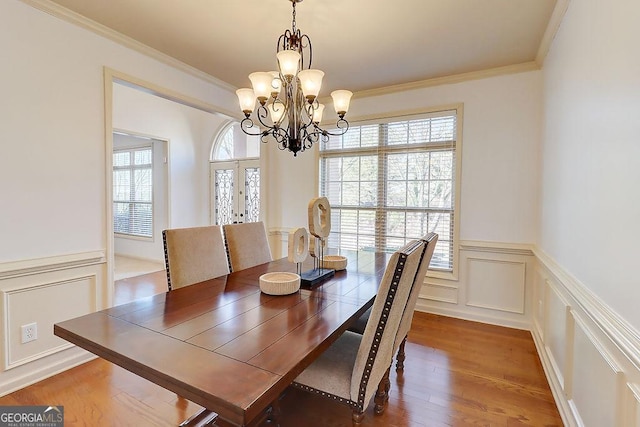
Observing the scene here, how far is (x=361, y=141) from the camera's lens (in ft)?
12.8

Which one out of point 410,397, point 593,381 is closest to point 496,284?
point 410,397

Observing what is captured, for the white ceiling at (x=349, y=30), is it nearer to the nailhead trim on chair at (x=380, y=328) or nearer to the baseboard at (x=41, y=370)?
the nailhead trim on chair at (x=380, y=328)

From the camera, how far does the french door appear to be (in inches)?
221

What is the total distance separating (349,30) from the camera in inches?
96.8

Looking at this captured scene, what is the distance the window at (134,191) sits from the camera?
19.6 feet

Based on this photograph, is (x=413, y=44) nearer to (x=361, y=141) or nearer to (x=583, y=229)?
(x=361, y=141)

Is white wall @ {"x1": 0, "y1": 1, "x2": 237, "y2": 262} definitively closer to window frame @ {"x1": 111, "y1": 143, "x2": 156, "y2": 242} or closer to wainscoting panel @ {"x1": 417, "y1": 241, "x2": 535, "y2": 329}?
wainscoting panel @ {"x1": 417, "y1": 241, "x2": 535, "y2": 329}

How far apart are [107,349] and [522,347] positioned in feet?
10.1

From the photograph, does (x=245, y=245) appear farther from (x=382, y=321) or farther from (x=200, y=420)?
(x=382, y=321)

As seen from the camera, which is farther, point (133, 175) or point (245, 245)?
point (133, 175)

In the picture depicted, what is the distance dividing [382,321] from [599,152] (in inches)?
50.9

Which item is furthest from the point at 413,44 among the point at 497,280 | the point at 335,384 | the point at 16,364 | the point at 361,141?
the point at 16,364

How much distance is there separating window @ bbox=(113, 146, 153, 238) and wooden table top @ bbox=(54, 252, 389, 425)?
4892mm

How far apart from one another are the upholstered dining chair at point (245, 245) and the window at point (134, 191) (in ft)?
13.6
